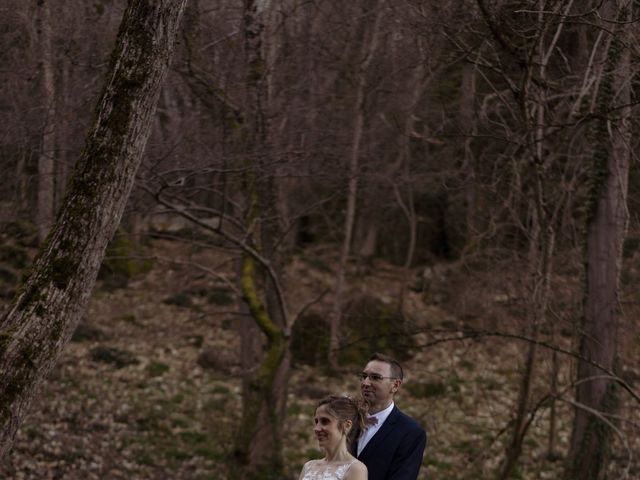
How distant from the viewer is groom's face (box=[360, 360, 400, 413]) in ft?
16.1

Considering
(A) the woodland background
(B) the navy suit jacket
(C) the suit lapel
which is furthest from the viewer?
(A) the woodland background

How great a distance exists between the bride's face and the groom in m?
0.41

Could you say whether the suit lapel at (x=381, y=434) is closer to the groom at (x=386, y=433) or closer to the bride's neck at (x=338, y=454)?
the groom at (x=386, y=433)

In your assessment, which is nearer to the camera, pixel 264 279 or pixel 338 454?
pixel 338 454

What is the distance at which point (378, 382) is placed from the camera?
490cm

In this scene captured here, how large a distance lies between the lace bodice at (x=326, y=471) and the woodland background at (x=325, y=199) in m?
2.49

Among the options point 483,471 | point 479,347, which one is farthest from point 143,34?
point 479,347

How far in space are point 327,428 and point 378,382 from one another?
1.61 feet

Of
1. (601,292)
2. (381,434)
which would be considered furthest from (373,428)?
Answer: (601,292)

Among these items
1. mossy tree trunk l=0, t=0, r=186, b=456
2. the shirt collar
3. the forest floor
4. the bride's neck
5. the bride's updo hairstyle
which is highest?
mossy tree trunk l=0, t=0, r=186, b=456

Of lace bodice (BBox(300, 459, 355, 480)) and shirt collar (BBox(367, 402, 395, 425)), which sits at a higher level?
shirt collar (BBox(367, 402, 395, 425))

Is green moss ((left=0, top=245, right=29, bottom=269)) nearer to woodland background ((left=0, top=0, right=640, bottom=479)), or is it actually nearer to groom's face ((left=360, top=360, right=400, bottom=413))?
woodland background ((left=0, top=0, right=640, bottom=479))

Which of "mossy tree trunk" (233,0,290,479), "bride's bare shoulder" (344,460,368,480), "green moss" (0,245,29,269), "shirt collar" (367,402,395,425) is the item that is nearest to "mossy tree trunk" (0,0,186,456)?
"shirt collar" (367,402,395,425)

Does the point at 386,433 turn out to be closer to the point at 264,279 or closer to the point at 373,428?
the point at 373,428
